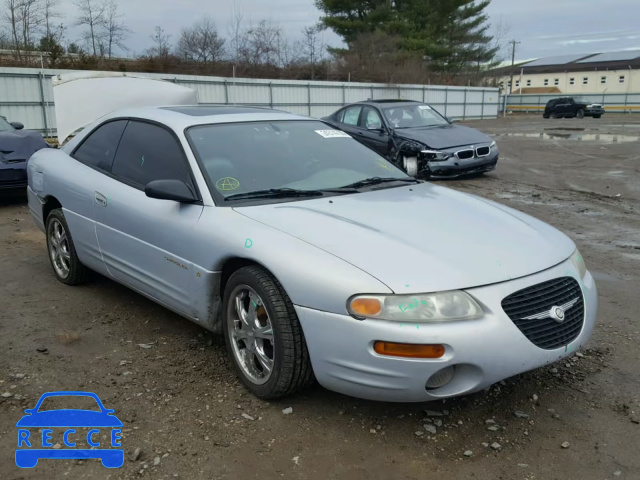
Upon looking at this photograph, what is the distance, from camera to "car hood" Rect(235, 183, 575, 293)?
2684 mm

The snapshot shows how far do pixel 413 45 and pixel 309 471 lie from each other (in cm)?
4312

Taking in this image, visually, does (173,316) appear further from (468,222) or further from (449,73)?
(449,73)

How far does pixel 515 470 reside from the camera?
2521 mm

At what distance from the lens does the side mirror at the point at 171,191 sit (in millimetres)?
3391

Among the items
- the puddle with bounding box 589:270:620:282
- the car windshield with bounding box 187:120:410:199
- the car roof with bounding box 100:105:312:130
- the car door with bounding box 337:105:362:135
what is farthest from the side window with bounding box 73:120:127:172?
the car door with bounding box 337:105:362:135

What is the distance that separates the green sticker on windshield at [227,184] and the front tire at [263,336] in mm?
621

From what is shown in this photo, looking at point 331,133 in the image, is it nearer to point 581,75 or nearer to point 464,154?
point 464,154

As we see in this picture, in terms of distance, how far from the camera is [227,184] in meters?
3.55

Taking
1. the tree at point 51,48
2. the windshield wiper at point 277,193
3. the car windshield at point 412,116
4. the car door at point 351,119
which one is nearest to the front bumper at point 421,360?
the windshield wiper at point 277,193

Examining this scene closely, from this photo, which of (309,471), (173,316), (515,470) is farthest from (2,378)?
(515,470)

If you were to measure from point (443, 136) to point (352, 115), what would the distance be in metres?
2.10

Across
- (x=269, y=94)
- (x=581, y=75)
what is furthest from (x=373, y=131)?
(x=581, y=75)

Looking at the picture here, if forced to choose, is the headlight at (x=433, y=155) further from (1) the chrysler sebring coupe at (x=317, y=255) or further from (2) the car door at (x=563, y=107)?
(2) the car door at (x=563, y=107)

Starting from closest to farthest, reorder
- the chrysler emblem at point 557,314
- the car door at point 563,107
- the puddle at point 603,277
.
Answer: the chrysler emblem at point 557,314, the puddle at point 603,277, the car door at point 563,107
